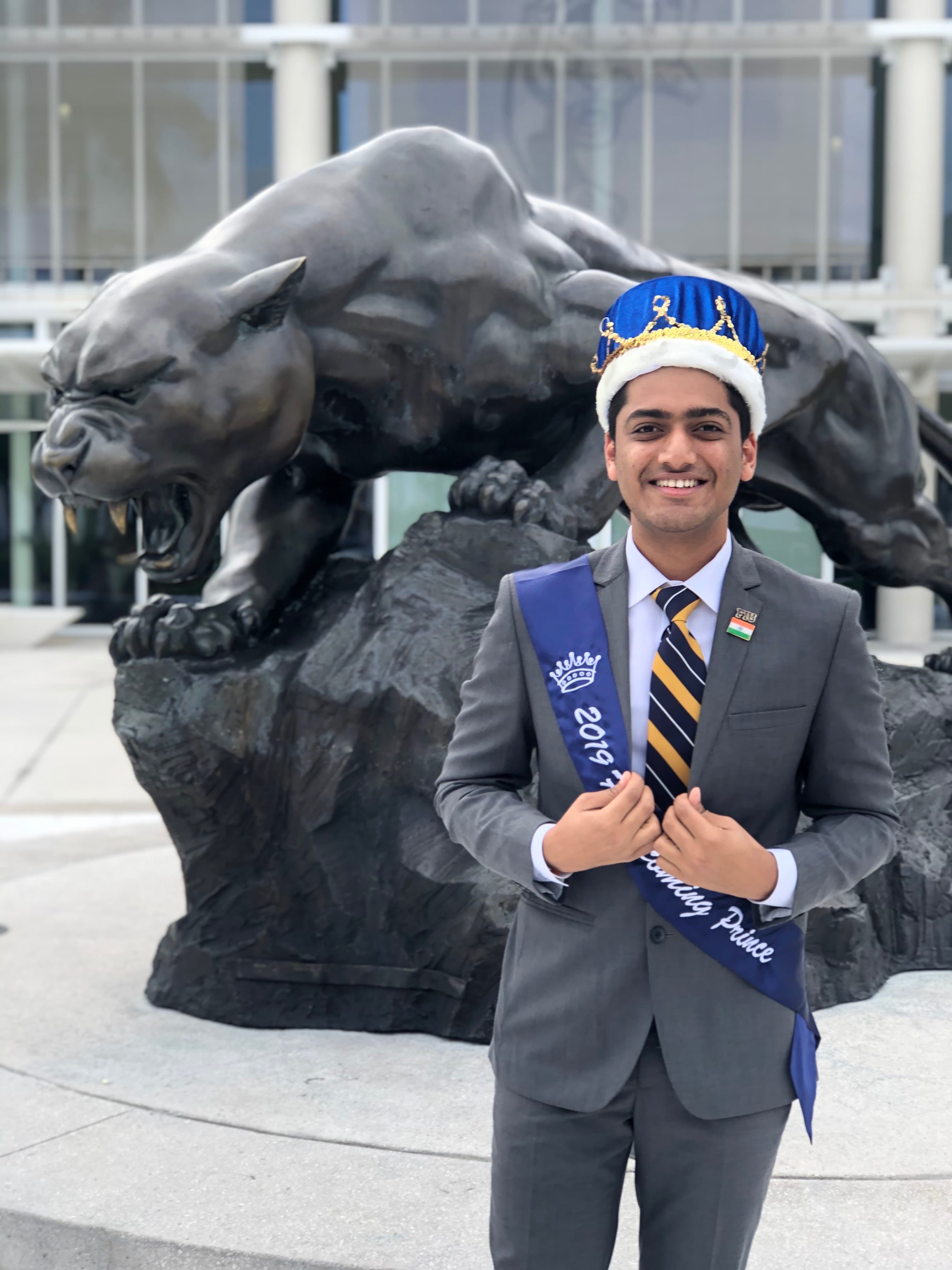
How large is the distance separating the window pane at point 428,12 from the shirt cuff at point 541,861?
51.7ft

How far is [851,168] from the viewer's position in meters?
15.9

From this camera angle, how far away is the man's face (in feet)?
5.40

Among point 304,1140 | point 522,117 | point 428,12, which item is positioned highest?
point 428,12

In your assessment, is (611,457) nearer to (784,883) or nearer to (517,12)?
(784,883)

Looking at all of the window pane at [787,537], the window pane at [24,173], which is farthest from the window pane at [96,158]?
the window pane at [787,537]

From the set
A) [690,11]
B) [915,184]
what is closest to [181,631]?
[690,11]

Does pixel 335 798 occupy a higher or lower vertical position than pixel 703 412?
lower

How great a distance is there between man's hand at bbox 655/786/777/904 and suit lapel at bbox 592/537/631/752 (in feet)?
0.56

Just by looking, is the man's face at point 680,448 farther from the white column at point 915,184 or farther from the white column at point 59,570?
the white column at point 59,570

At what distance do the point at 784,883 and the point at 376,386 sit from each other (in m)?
2.48

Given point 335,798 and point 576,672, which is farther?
point 335,798

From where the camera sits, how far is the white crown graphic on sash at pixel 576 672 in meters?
1.71

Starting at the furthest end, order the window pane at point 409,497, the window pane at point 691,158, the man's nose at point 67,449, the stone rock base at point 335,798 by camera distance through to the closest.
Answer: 1. the window pane at point 691,158
2. the window pane at point 409,497
3. the stone rock base at point 335,798
4. the man's nose at point 67,449

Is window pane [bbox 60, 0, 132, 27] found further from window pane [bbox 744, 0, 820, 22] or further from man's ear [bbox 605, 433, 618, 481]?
man's ear [bbox 605, 433, 618, 481]
